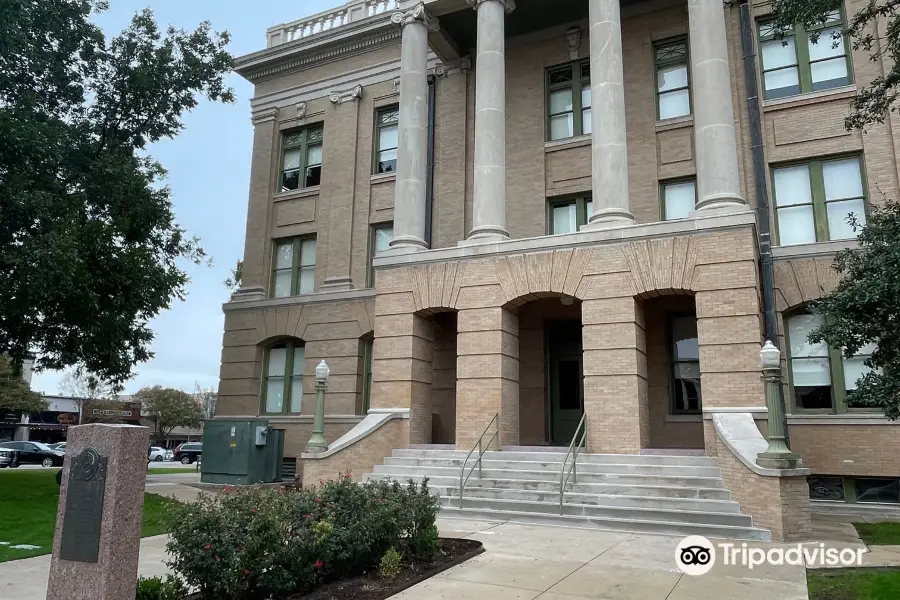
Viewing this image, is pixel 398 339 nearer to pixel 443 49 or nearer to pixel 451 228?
pixel 451 228

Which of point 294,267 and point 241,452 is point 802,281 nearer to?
point 241,452

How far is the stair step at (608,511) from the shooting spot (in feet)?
38.2

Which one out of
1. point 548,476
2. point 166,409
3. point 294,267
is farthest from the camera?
point 166,409

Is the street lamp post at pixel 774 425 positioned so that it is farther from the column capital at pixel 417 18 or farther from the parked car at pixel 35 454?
the parked car at pixel 35 454

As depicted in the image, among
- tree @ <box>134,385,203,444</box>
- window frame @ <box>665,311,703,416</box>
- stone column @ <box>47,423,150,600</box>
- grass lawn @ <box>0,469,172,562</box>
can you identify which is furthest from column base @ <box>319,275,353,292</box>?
tree @ <box>134,385,203,444</box>

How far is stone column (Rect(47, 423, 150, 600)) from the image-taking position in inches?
246

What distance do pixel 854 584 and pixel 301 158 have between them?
77.2 feet

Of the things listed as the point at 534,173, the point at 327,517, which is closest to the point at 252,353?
the point at 534,173

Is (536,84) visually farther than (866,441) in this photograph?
Yes

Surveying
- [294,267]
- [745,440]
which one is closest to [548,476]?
[745,440]

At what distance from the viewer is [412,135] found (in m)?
20.5

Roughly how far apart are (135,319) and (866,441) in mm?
19199

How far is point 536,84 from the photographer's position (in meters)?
22.0

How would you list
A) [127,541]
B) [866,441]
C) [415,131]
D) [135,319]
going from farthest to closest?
[415,131]
[135,319]
[866,441]
[127,541]
